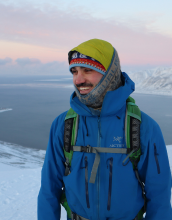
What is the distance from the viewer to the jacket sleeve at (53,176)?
1599 millimetres

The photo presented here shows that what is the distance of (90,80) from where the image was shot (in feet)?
4.96

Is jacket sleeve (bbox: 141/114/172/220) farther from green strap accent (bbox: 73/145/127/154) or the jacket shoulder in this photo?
the jacket shoulder

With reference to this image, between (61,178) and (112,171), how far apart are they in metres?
0.50

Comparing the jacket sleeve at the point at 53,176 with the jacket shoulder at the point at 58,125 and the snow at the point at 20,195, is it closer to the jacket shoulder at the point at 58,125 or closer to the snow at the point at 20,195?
the jacket shoulder at the point at 58,125

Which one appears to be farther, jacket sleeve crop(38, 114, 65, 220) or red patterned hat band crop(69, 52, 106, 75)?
jacket sleeve crop(38, 114, 65, 220)

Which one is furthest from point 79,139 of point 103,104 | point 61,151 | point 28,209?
point 28,209

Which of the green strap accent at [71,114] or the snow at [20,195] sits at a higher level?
the green strap accent at [71,114]

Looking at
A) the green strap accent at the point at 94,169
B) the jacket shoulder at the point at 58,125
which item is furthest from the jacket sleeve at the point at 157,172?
the jacket shoulder at the point at 58,125

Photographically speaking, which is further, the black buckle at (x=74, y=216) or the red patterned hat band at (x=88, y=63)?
the black buckle at (x=74, y=216)

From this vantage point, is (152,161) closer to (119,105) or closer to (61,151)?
(119,105)

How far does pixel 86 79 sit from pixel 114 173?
0.78 meters

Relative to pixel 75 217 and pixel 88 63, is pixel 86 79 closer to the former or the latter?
pixel 88 63

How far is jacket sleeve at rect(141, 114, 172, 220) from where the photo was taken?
4.77ft

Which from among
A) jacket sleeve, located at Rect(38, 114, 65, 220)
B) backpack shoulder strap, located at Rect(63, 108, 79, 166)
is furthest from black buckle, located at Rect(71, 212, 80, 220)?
backpack shoulder strap, located at Rect(63, 108, 79, 166)
